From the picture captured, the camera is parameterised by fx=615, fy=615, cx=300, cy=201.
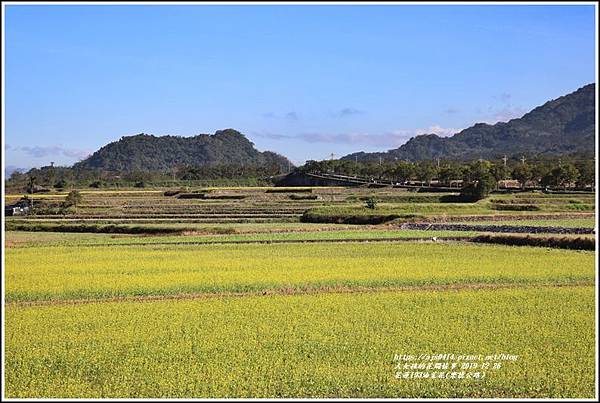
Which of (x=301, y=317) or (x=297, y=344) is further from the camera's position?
(x=301, y=317)

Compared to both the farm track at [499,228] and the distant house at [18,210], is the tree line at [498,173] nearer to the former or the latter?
the farm track at [499,228]

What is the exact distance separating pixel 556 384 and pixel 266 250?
20.0m

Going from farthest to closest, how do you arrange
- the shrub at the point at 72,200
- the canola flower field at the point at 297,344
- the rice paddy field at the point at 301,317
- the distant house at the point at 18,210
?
1. the shrub at the point at 72,200
2. the distant house at the point at 18,210
3. the rice paddy field at the point at 301,317
4. the canola flower field at the point at 297,344

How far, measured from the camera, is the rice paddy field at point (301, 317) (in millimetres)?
11117

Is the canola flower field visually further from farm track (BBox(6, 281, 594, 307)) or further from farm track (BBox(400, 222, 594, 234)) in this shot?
farm track (BBox(400, 222, 594, 234))

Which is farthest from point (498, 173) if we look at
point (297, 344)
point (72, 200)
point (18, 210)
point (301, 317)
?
point (297, 344)

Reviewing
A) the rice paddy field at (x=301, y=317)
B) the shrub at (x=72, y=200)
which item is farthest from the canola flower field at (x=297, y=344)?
the shrub at (x=72, y=200)

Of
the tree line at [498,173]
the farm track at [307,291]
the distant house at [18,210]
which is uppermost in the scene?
the tree line at [498,173]

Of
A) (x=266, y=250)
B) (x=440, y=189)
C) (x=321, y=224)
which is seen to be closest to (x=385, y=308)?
(x=266, y=250)

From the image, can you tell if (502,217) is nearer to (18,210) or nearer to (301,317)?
(301,317)

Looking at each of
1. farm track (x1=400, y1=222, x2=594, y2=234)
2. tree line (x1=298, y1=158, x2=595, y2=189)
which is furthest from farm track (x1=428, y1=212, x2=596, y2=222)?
tree line (x1=298, y1=158, x2=595, y2=189)

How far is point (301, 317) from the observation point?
1565 centimetres

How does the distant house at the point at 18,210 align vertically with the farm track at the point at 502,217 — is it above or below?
above

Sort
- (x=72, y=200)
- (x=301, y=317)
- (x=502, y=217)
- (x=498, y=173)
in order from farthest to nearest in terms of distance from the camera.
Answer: (x=498, y=173)
(x=72, y=200)
(x=502, y=217)
(x=301, y=317)
